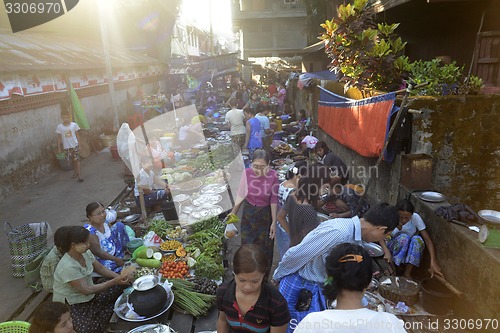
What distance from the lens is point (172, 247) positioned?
218 inches

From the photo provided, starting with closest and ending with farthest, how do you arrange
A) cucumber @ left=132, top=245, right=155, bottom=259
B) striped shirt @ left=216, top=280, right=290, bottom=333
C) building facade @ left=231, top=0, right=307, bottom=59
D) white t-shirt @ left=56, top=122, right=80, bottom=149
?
striped shirt @ left=216, top=280, right=290, bottom=333 → cucumber @ left=132, top=245, right=155, bottom=259 → white t-shirt @ left=56, top=122, right=80, bottom=149 → building facade @ left=231, top=0, right=307, bottom=59

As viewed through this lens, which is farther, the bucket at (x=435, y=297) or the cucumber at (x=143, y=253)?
the cucumber at (x=143, y=253)

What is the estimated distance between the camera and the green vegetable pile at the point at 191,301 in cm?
421

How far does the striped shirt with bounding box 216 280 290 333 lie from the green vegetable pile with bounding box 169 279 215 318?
182 centimetres

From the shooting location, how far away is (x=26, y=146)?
9219mm

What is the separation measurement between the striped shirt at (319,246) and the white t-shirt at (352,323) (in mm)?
947

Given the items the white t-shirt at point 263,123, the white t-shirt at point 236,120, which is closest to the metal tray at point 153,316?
the white t-shirt at point 263,123

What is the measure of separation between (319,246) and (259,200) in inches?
77.6

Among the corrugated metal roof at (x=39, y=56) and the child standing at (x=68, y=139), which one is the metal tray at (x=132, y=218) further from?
the corrugated metal roof at (x=39, y=56)

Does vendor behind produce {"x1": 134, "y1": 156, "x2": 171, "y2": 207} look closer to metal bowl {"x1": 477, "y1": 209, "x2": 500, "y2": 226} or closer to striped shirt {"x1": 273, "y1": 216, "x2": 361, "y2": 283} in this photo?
striped shirt {"x1": 273, "y1": 216, "x2": 361, "y2": 283}

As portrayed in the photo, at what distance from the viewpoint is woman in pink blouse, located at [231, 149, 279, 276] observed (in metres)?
4.76

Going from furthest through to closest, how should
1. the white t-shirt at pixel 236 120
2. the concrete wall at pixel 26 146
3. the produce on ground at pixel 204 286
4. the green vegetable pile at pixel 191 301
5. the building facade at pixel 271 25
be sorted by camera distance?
the building facade at pixel 271 25
the white t-shirt at pixel 236 120
the concrete wall at pixel 26 146
the produce on ground at pixel 204 286
the green vegetable pile at pixel 191 301

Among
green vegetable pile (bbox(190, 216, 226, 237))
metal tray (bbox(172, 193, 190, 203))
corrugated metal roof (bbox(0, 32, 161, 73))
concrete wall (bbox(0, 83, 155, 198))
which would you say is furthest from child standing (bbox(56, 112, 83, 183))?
green vegetable pile (bbox(190, 216, 226, 237))

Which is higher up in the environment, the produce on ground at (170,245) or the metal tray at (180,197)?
the metal tray at (180,197)
